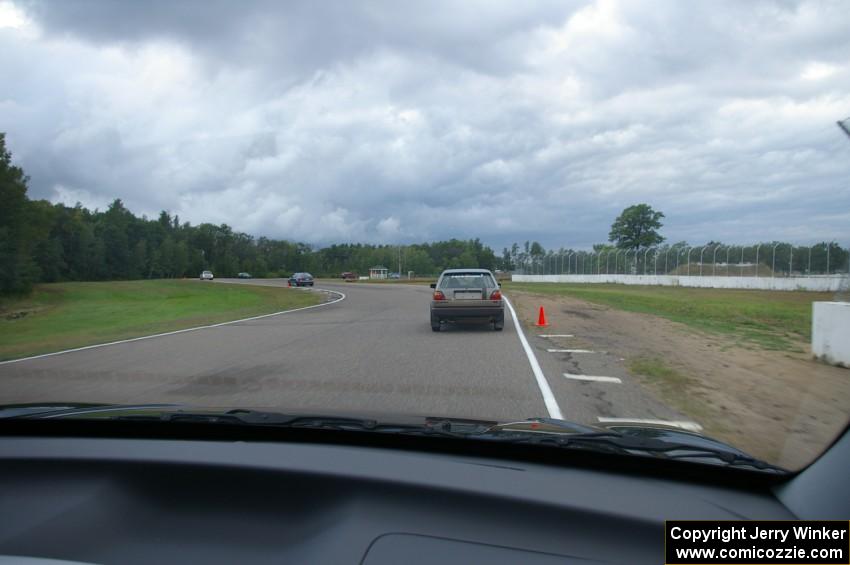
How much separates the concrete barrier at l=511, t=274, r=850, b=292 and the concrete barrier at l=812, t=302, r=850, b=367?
52 centimetres

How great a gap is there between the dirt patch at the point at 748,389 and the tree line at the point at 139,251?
25548mm

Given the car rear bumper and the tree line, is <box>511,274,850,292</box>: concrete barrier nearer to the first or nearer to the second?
the car rear bumper

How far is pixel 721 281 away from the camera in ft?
137

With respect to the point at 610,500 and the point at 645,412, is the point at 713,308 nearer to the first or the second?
the point at 645,412

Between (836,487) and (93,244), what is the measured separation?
6940 cm

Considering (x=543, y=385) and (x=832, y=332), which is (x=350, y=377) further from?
(x=832, y=332)

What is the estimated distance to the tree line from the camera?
26859mm

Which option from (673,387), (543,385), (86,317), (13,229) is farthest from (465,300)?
(13,229)

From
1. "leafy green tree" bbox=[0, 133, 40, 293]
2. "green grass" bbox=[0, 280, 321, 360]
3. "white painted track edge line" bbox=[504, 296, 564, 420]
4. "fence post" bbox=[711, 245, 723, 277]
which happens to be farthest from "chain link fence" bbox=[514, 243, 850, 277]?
"leafy green tree" bbox=[0, 133, 40, 293]

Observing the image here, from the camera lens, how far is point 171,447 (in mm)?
2961

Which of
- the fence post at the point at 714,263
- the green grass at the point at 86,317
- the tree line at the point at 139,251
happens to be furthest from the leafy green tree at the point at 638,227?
the green grass at the point at 86,317

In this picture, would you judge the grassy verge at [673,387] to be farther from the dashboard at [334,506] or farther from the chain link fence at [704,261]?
the chain link fence at [704,261]

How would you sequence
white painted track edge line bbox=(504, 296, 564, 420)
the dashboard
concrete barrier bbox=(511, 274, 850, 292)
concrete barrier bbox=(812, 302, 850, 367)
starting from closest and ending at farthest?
the dashboard, white painted track edge line bbox=(504, 296, 564, 420), concrete barrier bbox=(812, 302, 850, 367), concrete barrier bbox=(511, 274, 850, 292)

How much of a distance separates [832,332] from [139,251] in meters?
79.4
